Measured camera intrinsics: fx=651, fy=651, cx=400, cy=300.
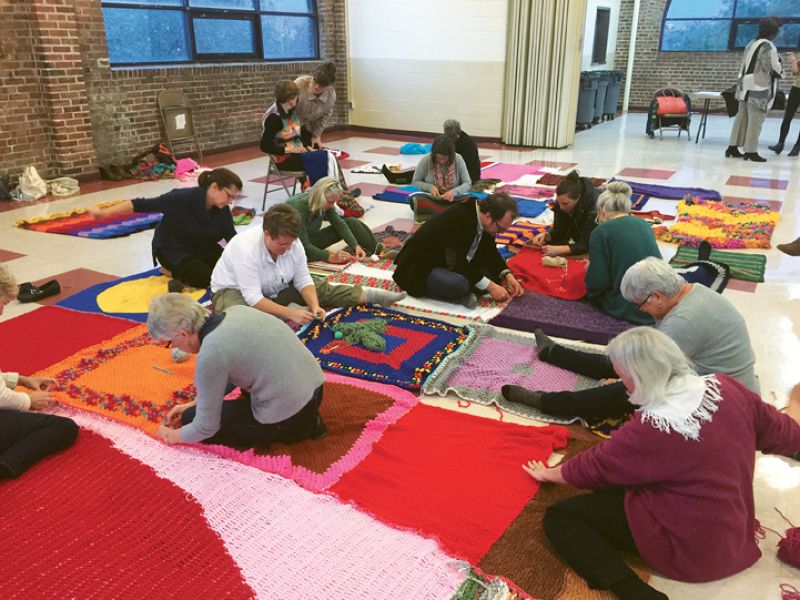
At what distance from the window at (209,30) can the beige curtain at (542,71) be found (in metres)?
3.43

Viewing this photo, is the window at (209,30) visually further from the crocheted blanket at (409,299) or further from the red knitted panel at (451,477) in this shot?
the red knitted panel at (451,477)

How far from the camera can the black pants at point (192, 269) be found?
4.37 meters

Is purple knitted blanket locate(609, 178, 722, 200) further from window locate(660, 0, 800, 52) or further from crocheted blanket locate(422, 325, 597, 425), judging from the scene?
window locate(660, 0, 800, 52)

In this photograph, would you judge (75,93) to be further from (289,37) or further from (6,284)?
(6,284)

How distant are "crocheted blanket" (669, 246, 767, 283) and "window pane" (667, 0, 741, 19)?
420 inches

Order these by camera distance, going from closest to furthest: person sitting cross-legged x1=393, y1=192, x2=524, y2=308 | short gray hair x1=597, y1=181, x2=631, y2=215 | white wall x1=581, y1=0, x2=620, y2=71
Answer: short gray hair x1=597, y1=181, x2=631, y2=215 → person sitting cross-legged x1=393, y1=192, x2=524, y2=308 → white wall x1=581, y1=0, x2=620, y2=71

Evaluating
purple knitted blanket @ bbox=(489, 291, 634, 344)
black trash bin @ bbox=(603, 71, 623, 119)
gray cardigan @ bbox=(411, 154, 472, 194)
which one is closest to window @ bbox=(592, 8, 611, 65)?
black trash bin @ bbox=(603, 71, 623, 119)

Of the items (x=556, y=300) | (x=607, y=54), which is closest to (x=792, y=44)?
(x=607, y=54)

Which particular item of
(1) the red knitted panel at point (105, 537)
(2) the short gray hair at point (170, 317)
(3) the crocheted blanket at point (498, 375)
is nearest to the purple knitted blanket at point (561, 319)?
(3) the crocheted blanket at point (498, 375)

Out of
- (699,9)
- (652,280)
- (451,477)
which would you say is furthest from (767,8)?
(451,477)

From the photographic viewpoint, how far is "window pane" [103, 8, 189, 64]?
7828mm

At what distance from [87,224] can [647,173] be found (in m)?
6.29

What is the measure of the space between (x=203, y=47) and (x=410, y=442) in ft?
26.3

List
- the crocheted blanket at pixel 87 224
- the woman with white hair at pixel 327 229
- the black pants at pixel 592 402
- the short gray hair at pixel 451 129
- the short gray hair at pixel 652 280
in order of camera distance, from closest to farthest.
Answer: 1. the short gray hair at pixel 652 280
2. the black pants at pixel 592 402
3. the woman with white hair at pixel 327 229
4. the crocheted blanket at pixel 87 224
5. the short gray hair at pixel 451 129
